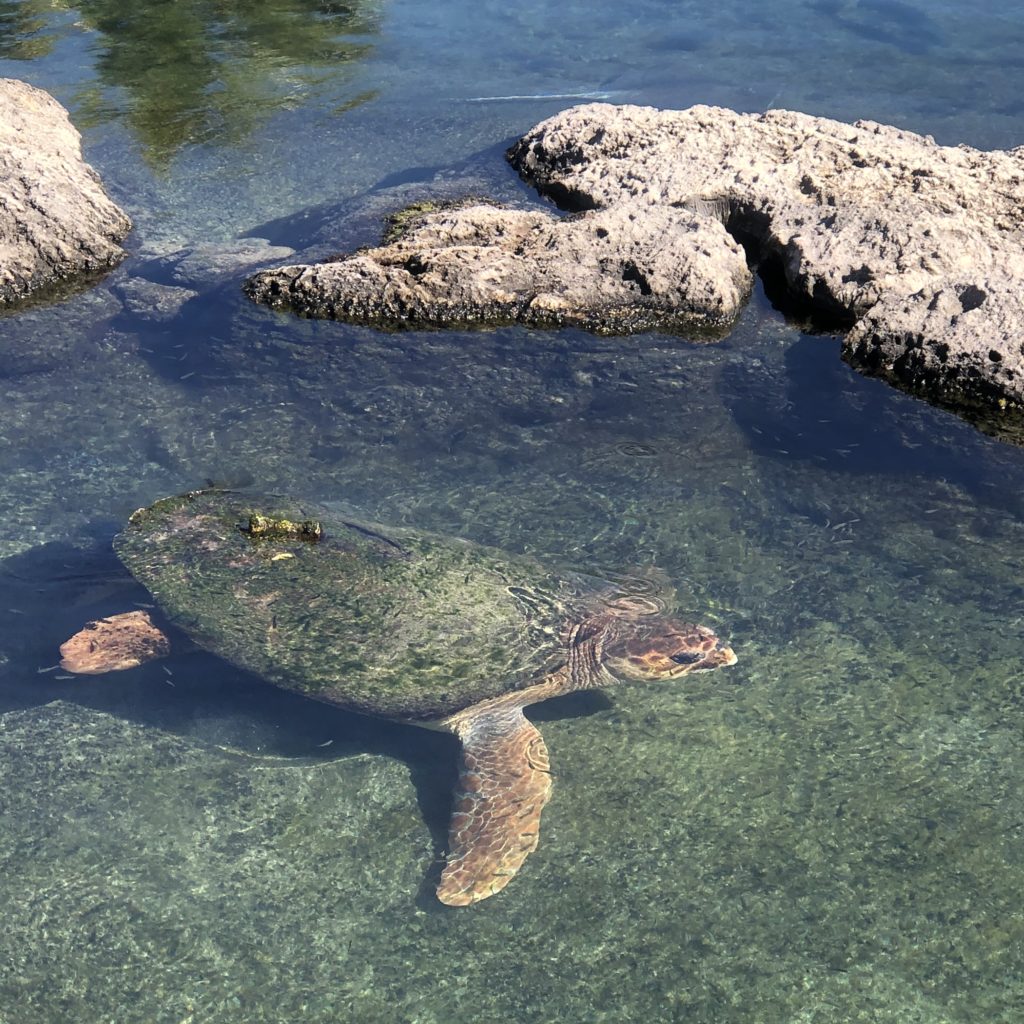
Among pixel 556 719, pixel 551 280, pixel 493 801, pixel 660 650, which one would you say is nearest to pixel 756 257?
pixel 551 280

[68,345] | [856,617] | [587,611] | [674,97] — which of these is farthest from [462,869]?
[674,97]

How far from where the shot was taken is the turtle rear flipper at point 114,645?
201 inches

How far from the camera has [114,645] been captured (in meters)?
5.16

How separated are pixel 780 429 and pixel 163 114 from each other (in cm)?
784

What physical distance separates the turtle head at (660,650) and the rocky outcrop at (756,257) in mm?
2708

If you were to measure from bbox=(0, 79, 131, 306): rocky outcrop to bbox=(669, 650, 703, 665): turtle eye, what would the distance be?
19.1 feet

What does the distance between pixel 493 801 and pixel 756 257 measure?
5.08 meters

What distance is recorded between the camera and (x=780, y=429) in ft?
21.4

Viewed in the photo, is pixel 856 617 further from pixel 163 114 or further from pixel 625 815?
pixel 163 114

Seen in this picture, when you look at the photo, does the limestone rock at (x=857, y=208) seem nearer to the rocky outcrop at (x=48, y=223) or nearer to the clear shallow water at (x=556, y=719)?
the clear shallow water at (x=556, y=719)

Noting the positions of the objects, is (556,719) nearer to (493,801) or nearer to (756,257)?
(493,801)

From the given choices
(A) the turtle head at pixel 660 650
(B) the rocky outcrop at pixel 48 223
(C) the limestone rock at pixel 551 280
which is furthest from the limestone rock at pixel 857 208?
(B) the rocky outcrop at pixel 48 223

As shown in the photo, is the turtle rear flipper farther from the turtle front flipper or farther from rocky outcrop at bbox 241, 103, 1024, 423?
rocky outcrop at bbox 241, 103, 1024, 423

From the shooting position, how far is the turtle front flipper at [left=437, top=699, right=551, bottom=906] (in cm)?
423
